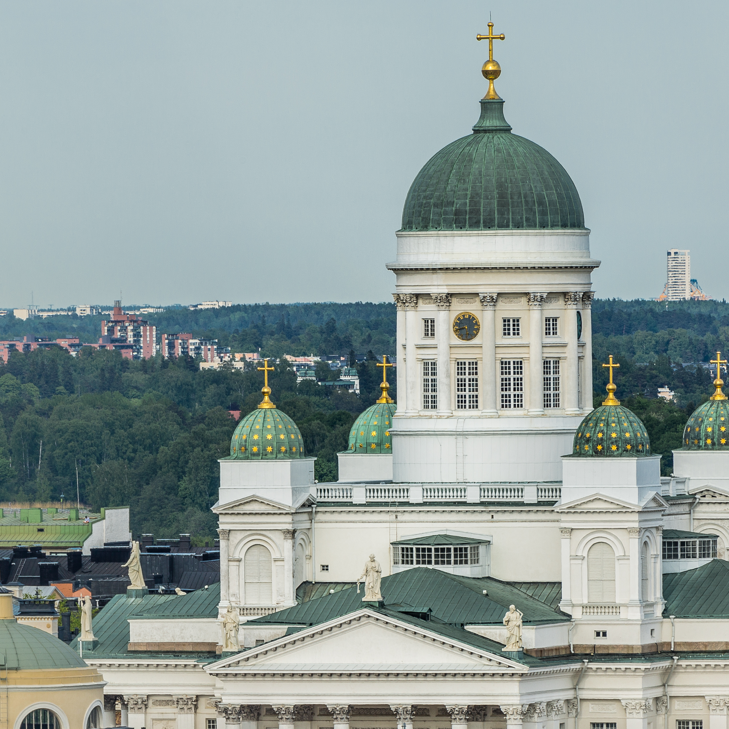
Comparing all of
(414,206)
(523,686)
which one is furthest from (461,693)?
(414,206)

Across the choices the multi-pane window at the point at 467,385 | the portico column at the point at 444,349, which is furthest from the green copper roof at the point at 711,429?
the portico column at the point at 444,349

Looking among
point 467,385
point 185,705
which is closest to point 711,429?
point 467,385

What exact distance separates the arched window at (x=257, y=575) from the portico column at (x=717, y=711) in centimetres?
1637

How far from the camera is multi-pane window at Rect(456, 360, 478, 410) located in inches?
5758

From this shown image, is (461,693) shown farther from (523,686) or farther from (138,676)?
(138,676)

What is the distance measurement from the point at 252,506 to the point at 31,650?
22.1 metres

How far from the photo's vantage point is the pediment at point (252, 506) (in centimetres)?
14188

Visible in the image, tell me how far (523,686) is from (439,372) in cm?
1643

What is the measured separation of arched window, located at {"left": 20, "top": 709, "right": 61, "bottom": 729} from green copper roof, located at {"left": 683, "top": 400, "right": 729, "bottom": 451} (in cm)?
3970

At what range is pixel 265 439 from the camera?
469ft

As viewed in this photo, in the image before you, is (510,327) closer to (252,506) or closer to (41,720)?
(252,506)

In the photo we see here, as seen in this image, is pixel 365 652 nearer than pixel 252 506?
Yes

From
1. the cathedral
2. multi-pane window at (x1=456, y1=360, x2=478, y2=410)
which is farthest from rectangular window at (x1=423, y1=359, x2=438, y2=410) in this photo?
multi-pane window at (x1=456, y1=360, x2=478, y2=410)

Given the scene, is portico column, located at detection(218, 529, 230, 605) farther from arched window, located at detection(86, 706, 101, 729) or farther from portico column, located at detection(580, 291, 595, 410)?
arched window, located at detection(86, 706, 101, 729)
